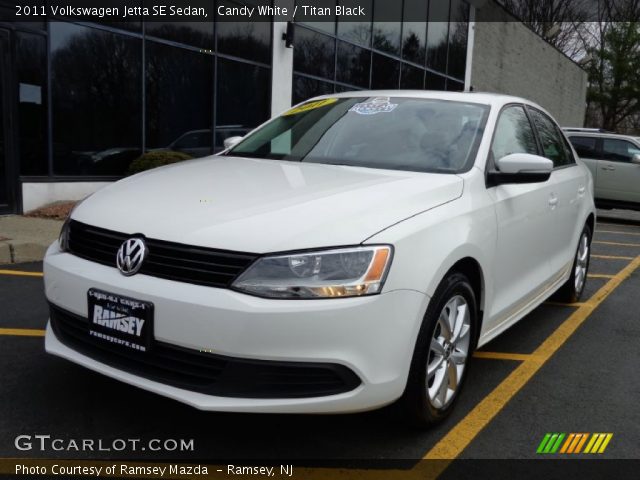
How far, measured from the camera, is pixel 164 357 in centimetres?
253

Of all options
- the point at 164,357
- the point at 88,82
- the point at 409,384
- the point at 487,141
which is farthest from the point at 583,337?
the point at 88,82

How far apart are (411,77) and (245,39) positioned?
793 cm

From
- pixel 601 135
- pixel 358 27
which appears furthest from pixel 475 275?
pixel 358 27

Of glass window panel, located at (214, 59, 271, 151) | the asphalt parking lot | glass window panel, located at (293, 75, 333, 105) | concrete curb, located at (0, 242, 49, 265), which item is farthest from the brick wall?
the asphalt parking lot

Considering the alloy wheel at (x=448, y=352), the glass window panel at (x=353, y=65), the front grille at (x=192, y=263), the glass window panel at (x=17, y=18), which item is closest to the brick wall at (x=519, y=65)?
the glass window panel at (x=353, y=65)

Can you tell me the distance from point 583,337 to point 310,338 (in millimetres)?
2973

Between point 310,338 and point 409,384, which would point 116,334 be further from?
point 409,384

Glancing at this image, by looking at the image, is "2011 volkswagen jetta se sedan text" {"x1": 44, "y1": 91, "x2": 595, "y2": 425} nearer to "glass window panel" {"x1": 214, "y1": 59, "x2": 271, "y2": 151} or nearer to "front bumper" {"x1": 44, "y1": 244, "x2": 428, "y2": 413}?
"front bumper" {"x1": 44, "y1": 244, "x2": 428, "y2": 413}

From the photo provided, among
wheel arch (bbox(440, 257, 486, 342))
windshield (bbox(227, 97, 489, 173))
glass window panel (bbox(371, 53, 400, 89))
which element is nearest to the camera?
wheel arch (bbox(440, 257, 486, 342))

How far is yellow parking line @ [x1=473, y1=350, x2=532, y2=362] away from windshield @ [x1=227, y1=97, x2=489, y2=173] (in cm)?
138

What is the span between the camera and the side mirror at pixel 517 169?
3.39 metres

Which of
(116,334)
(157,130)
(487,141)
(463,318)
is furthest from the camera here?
(157,130)

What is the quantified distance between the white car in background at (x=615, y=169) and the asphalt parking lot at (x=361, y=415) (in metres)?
9.33

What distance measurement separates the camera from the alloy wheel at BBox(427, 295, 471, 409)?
9.62 ft
